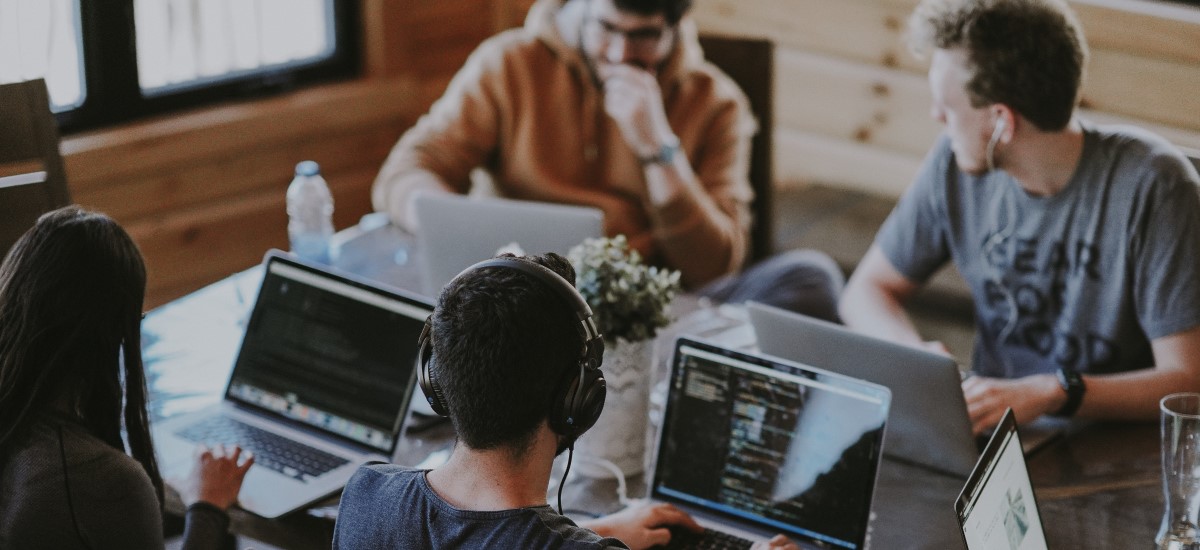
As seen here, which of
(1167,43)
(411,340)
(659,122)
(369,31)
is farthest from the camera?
(369,31)

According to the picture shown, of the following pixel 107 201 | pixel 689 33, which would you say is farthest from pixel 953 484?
pixel 107 201

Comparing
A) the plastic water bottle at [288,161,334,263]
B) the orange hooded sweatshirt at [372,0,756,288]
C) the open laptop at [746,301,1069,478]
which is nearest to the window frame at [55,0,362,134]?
the orange hooded sweatshirt at [372,0,756,288]

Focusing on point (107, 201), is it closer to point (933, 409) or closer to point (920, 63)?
point (920, 63)

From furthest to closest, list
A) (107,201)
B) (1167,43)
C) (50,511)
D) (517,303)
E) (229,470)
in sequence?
(107,201)
(1167,43)
(229,470)
(50,511)
(517,303)

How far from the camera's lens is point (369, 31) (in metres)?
3.92

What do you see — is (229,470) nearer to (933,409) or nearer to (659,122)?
(933,409)

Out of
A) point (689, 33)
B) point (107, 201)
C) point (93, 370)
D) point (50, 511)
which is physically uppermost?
point (689, 33)

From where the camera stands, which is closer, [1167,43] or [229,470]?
[229,470]

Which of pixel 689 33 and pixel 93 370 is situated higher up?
pixel 689 33

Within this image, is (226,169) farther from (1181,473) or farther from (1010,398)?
(1181,473)

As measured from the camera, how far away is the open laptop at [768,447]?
1.59 m

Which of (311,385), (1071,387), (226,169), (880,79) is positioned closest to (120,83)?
(226,169)

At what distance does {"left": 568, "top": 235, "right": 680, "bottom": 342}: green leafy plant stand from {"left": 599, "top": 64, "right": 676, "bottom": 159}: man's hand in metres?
0.88

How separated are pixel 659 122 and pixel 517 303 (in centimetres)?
152
